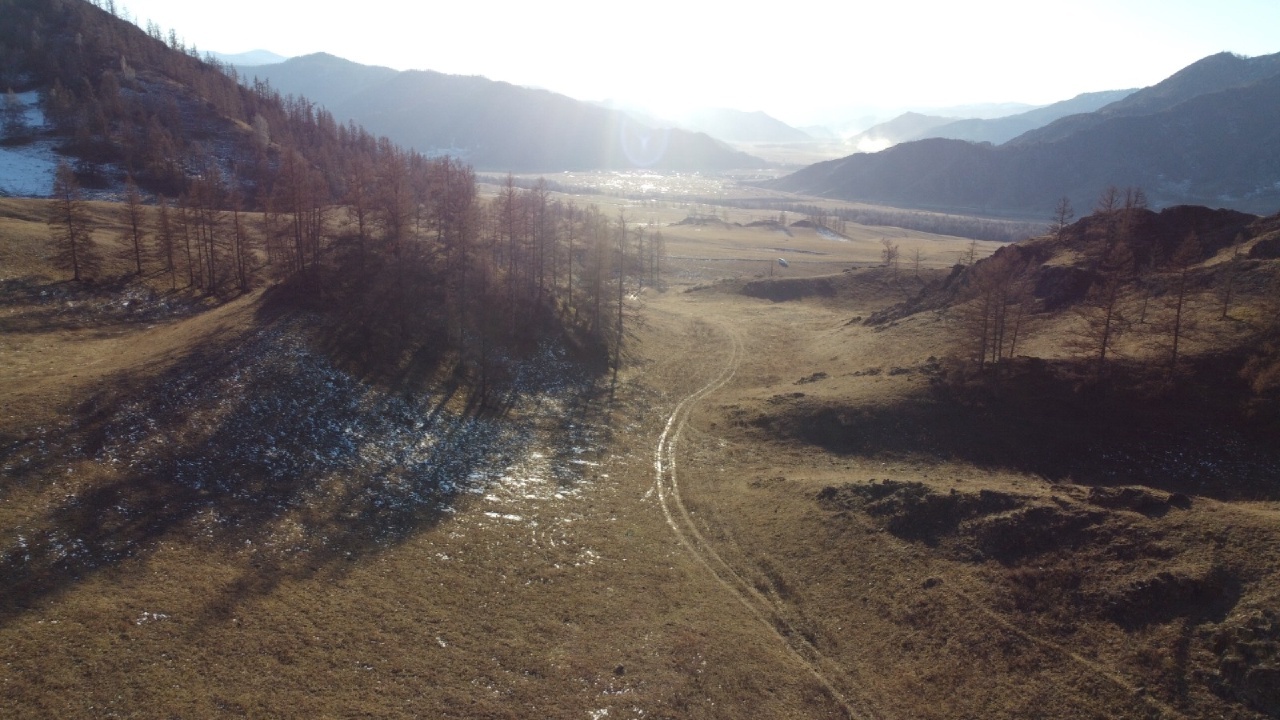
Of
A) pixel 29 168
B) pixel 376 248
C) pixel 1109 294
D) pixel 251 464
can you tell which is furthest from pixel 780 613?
pixel 29 168

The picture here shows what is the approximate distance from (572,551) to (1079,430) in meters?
34.6

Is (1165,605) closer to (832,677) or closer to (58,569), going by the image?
(832,677)

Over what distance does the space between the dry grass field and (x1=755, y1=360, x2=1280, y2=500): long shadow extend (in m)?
0.30

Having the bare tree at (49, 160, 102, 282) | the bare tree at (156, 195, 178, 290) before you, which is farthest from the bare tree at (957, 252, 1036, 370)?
the bare tree at (49, 160, 102, 282)

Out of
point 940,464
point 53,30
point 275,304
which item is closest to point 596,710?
point 940,464

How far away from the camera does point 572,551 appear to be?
114 ft

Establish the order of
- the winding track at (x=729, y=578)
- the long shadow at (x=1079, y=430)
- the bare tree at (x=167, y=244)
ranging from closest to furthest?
1. the winding track at (x=729, y=578)
2. the long shadow at (x=1079, y=430)
3. the bare tree at (x=167, y=244)

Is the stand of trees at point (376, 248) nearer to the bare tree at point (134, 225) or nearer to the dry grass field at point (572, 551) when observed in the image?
the bare tree at point (134, 225)

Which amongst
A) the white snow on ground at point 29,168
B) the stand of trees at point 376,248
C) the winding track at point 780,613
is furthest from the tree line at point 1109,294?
the white snow on ground at point 29,168

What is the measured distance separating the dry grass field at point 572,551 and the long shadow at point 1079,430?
299 millimetres

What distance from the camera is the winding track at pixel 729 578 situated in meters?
27.0

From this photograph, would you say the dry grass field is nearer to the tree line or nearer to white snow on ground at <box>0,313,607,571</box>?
white snow on ground at <box>0,313,607,571</box>

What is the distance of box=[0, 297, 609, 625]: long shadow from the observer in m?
27.7

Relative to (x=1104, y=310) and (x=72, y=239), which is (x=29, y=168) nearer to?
(x=72, y=239)
